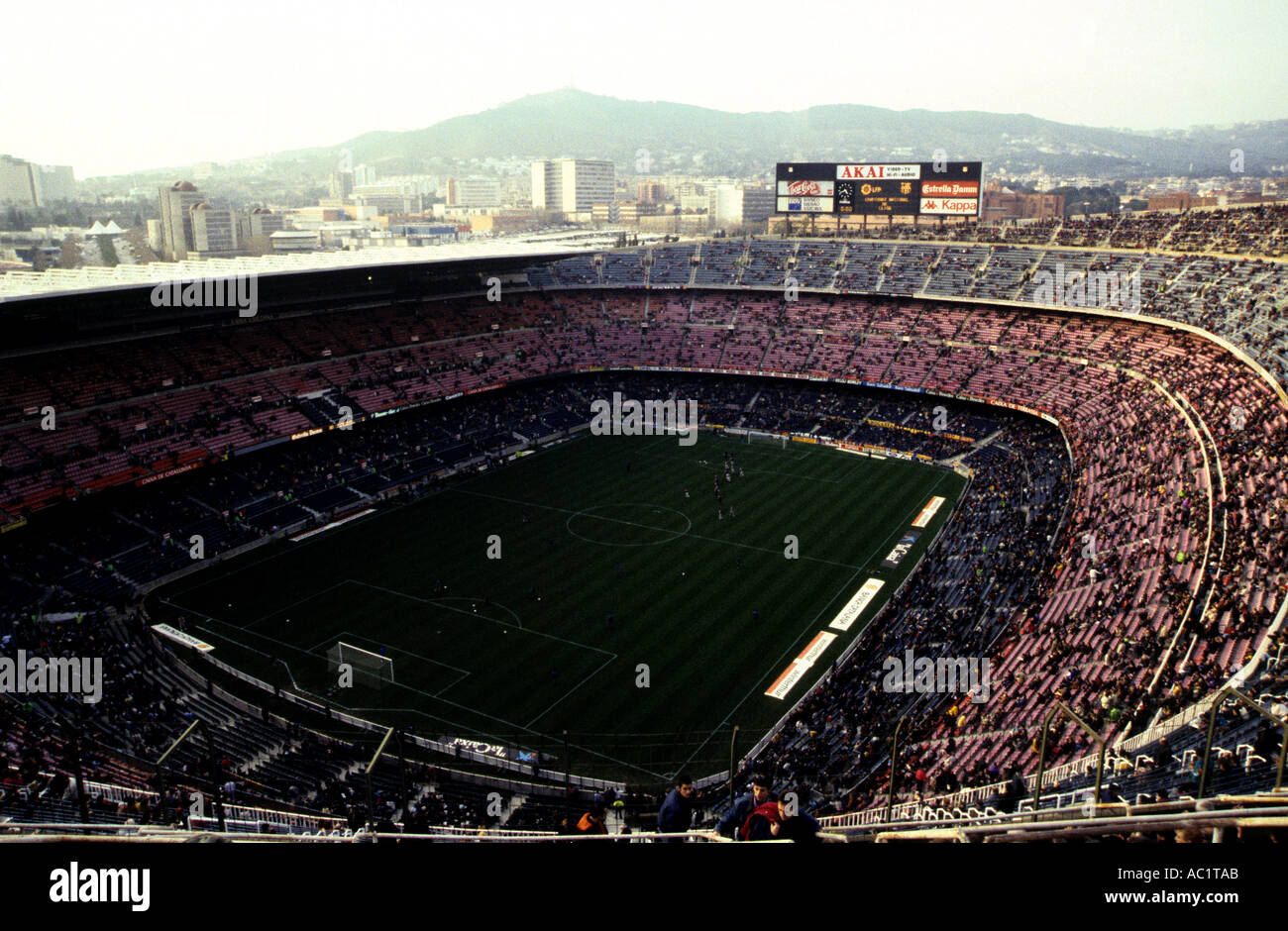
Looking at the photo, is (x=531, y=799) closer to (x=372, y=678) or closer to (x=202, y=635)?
(x=372, y=678)

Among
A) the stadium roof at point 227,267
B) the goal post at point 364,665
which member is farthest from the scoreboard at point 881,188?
the goal post at point 364,665

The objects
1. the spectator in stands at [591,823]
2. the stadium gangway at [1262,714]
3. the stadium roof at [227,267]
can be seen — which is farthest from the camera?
the stadium roof at [227,267]

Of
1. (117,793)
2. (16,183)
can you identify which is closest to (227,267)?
(117,793)

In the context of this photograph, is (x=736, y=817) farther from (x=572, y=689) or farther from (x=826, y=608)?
(x=826, y=608)

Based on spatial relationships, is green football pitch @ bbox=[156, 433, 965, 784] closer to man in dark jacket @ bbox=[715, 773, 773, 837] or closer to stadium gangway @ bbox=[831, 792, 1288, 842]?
man in dark jacket @ bbox=[715, 773, 773, 837]

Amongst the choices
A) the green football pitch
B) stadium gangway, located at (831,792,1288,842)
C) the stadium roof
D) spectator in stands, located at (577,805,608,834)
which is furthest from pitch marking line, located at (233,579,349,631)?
stadium gangway, located at (831,792,1288,842)

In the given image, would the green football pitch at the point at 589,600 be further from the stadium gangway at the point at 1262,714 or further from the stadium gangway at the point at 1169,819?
the stadium gangway at the point at 1169,819

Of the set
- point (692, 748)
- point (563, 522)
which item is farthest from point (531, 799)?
point (563, 522)
